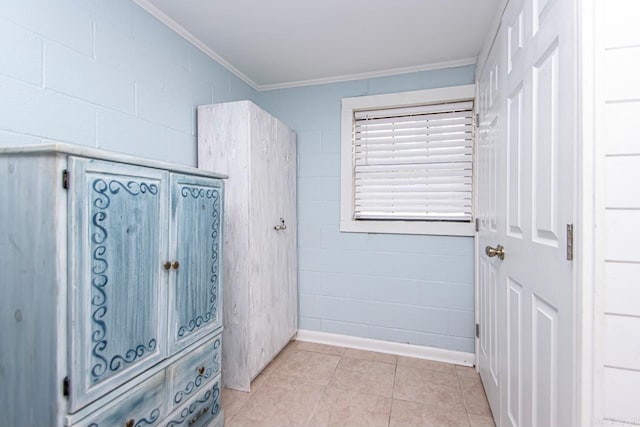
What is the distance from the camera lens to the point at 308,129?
2.60m

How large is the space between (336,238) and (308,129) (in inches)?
39.6

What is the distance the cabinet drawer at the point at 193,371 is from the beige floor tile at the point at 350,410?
65cm

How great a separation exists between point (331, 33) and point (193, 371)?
2.09 m

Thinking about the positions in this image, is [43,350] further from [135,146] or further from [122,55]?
[122,55]

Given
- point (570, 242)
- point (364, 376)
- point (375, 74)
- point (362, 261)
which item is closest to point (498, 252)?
point (570, 242)

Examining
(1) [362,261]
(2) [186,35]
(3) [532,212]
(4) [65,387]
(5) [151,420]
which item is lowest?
(5) [151,420]

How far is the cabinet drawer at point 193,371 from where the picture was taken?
4.13ft

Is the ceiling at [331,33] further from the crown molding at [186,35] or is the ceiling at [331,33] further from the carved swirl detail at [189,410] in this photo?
the carved swirl detail at [189,410]

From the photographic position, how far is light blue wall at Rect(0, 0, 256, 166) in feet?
3.64

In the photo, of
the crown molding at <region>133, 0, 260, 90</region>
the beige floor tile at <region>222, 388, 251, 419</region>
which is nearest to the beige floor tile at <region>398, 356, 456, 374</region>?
the beige floor tile at <region>222, 388, 251, 419</region>

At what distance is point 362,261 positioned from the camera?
2.48 meters

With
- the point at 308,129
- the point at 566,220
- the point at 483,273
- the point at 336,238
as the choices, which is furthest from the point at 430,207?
the point at 566,220

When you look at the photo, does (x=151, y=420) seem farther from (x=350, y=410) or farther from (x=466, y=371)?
(x=466, y=371)

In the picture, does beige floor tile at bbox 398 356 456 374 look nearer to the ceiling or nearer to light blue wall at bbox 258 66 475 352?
light blue wall at bbox 258 66 475 352
